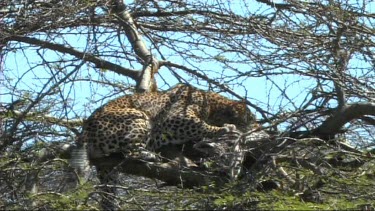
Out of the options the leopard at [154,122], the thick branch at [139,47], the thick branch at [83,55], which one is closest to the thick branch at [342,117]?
the leopard at [154,122]

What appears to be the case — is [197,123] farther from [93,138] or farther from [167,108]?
[93,138]

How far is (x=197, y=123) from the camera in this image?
9859 mm

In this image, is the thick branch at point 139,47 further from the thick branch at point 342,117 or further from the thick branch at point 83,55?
the thick branch at point 342,117

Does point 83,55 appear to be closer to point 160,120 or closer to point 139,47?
point 139,47

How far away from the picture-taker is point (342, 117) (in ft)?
27.5

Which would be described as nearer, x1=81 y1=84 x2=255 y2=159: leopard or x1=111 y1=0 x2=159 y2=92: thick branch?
x1=81 y1=84 x2=255 y2=159: leopard

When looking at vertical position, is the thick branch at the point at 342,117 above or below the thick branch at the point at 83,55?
below

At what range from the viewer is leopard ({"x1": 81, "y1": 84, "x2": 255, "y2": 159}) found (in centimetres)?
910

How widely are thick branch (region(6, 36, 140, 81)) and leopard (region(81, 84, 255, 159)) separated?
22cm

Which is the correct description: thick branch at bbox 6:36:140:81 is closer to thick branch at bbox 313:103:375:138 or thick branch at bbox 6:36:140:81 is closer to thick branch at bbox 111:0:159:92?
thick branch at bbox 111:0:159:92

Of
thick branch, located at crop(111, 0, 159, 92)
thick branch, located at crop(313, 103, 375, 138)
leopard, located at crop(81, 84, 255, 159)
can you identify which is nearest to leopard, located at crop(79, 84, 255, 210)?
leopard, located at crop(81, 84, 255, 159)

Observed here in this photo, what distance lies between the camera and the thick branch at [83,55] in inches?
356

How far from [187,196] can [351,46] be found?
220 centimetres

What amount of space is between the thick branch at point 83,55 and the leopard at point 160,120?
22 centimetres
